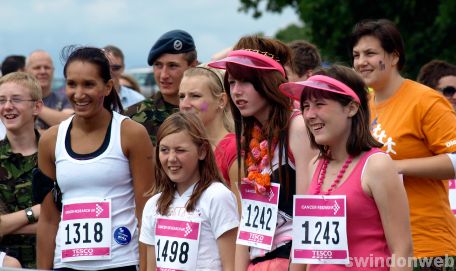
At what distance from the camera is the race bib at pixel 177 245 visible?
20.4ft

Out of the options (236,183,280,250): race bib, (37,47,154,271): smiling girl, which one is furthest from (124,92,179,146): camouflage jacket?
(236,183,280,250): race bib

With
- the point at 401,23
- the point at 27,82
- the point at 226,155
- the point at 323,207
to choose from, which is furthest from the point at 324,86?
the point at 401,23

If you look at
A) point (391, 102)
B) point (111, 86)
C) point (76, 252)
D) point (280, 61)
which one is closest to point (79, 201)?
point (76, 252)

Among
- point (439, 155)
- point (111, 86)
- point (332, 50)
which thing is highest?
point (332, 50)

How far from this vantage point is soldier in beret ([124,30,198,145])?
8.12 meters

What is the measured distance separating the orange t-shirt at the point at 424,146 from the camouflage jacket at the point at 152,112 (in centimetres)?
179

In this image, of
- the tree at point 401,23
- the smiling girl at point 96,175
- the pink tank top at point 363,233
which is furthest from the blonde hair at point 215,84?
the tree at point 401,23

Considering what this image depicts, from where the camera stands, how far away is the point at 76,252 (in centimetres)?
666

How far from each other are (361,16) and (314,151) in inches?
727

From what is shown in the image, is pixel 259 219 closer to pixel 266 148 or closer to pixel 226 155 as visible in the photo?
pixel 266 148

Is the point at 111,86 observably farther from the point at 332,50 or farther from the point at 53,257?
the point at 332,50

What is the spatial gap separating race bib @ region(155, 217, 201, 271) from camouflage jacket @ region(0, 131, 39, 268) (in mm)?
1737

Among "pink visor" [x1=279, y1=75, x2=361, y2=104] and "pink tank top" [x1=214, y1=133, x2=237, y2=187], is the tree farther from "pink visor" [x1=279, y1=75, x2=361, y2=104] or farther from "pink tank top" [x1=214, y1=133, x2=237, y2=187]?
"pink visor" [x1=279, y1=75, x2=361, y2=104]

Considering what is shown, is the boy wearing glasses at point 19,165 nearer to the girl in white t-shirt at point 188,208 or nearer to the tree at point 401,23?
the girl in white t-shirt at point 188,208
